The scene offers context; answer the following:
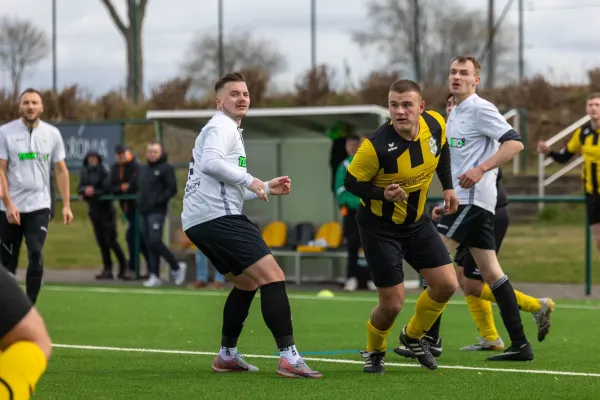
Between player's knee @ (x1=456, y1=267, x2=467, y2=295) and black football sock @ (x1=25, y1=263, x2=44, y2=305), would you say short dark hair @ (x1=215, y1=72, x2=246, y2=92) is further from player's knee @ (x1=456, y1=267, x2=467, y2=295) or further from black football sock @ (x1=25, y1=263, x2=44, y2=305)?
black football sock @ (x1=25, y1=263, x2=44, y2=305)

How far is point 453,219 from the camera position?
899 cm

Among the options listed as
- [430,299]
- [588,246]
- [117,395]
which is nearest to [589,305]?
[588,246]

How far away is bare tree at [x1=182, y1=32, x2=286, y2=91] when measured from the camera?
112 ft

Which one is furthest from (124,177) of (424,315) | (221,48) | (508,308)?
(221,48)

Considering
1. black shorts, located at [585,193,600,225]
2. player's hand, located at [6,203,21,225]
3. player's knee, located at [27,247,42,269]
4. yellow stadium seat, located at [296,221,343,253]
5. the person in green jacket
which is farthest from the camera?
yellow stadium seat, located at [296,221,343,253]

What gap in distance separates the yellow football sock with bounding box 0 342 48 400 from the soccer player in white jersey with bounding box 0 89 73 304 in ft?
21.7

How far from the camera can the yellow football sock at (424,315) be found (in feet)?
26.6

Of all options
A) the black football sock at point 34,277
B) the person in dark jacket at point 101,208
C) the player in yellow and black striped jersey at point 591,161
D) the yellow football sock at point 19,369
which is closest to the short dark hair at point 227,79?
the black football sock at point 34,277

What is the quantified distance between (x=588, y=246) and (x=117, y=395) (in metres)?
11.2

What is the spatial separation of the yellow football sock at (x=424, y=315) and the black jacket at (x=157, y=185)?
10.5m

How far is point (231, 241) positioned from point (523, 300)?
2905 millimetres

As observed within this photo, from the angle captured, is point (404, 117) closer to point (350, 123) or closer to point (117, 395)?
point (117, 395)

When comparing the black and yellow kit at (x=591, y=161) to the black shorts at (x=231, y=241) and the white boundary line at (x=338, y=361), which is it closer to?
the white boundary line at (x=338, y=361)

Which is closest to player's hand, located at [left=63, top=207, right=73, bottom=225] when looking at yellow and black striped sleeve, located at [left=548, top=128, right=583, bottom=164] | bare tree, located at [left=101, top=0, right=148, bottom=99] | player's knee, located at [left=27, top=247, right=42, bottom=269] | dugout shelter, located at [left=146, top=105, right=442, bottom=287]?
player's knee, located at [left=27, top=247, right=42, bottom=269]
